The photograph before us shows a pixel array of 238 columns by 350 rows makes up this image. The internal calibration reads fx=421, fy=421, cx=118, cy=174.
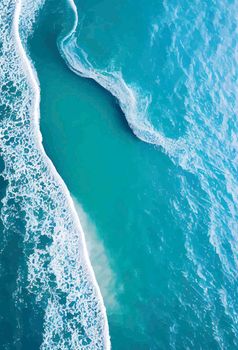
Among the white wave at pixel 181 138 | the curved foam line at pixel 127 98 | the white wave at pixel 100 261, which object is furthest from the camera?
the curved foam line at pixel 127 98

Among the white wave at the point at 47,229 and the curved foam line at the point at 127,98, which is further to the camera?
the curved foam line at the point at 127,98

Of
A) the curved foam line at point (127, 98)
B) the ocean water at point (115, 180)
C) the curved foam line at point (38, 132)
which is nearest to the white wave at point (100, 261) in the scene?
the ocean water at point (115, 180)

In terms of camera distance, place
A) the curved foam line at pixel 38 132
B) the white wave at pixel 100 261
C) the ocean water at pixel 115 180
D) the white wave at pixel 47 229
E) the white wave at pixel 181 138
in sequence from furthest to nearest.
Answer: the white wave at pixel 181 138 < the white wave at pixel 100 261 < the curved foam line at pixel 38 132 < the ocean water at pixel 115 180 < the white wave at pixel 47 229

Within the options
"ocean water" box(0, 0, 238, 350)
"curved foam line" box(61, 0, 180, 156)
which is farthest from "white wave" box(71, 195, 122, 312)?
"curved foam line" box(61, 0, 180, 156)

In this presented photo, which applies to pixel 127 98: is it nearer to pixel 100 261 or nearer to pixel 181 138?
pixel 181 138

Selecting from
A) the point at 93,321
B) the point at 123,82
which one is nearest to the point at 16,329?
the point at 93,321

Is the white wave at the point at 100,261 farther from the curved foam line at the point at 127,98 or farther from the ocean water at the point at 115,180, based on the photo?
the curved foam line at the point at 127,98
